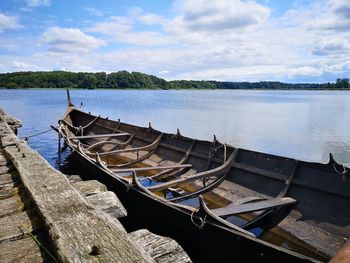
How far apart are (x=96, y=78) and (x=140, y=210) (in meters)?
158

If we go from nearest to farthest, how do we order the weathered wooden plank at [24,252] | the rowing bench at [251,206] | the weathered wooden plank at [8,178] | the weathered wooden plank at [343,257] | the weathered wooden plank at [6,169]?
1. the weathered wooden plank at [343,257]
2. the weathered wooden plank at [24,252]
3. the weathered wooden plank at [8,178]
4. the weathered wooden plank at [6,169]
5. the rowing bench at [251,206]

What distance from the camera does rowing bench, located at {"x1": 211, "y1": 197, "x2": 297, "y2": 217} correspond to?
→ 5.64 metres

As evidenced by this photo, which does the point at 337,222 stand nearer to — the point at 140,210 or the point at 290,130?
the point at 140,210

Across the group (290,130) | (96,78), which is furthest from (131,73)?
(290,130)

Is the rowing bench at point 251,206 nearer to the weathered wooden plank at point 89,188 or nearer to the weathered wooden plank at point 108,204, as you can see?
the weathered wooden plank at point 89,188

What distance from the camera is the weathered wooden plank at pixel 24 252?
2.06 metres

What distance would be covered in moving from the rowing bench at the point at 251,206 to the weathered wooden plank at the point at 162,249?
3.29 m

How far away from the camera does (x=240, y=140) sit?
24.8 m

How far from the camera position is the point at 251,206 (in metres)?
5.89

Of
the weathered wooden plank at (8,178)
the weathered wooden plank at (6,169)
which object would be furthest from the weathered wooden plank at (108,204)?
the weathered wooden plank at (6,169)

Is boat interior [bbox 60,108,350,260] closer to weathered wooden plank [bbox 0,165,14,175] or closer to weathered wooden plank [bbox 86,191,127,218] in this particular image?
weathered wooden plank [bbox 86,191,127,218]

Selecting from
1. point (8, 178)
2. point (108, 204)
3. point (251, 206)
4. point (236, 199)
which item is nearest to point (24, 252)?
point (108, 204)

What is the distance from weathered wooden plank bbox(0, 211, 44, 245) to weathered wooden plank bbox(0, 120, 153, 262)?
0.13 m

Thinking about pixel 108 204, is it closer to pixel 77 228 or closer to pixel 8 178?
pixel 77 228
